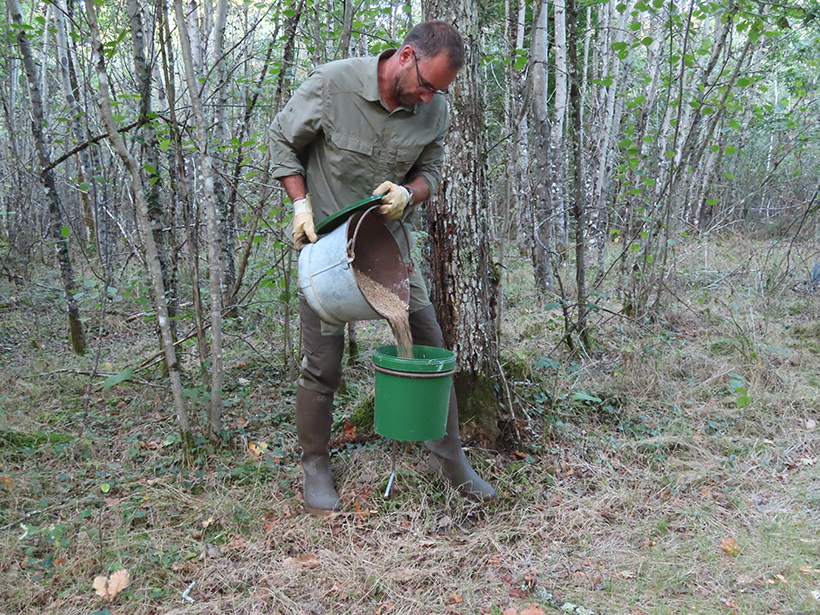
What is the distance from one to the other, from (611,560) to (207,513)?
1.69 m

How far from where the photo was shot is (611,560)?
87.7 inches

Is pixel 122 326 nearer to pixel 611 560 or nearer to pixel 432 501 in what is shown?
pixel 432 501

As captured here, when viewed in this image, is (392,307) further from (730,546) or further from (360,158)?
(730,546)

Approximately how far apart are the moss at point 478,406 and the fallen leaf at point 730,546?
3.62 ft

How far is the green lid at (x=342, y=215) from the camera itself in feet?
6.78

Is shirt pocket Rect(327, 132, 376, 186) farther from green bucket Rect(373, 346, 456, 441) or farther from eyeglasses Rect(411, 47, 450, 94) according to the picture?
green bucket Rect(373, 346, 456, 441)

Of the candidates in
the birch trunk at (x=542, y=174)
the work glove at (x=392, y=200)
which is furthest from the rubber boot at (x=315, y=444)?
the birch trunk at (x=542, y=174)

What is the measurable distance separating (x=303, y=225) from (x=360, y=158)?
39 centimetres

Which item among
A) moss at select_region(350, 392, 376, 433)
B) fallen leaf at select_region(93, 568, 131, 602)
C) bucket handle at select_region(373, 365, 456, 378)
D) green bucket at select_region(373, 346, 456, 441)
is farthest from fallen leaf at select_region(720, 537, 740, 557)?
fallen leaf at select_region(93, 568, 131, 602)

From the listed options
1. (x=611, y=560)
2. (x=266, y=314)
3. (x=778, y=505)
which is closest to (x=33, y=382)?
(x=266, y=314)

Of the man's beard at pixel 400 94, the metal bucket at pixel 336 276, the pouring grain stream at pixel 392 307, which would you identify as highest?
the man's beard at pixel 400 94

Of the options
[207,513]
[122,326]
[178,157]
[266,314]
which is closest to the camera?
[207,513]

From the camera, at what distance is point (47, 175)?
155 inches

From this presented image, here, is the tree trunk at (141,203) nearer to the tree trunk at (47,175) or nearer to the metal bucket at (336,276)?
the metal bucket at (336,276)
